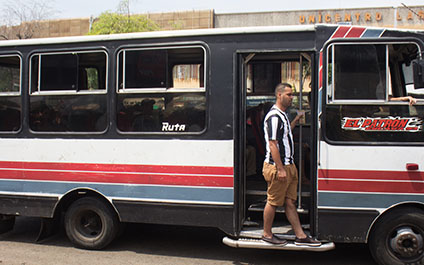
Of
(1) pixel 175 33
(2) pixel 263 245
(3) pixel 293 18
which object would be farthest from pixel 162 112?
(3) pixel 293 18

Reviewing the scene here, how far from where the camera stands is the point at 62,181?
531 cm

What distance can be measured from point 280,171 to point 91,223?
113 inches

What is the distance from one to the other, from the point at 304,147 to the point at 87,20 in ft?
57.1

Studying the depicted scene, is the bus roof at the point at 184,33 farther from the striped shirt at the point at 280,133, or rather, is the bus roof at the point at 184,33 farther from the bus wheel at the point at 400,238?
the bus wheel at the point at 400,238

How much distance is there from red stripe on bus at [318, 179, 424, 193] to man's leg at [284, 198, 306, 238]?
396 mm

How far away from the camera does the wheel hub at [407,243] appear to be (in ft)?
14.4

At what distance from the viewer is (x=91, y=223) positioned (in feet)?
18.0

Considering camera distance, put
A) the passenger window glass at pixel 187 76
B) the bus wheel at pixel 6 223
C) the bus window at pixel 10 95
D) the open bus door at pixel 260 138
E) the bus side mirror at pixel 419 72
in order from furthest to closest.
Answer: the bus wheel at pixel 6 223
the bus window at pixel 10 95
the passenger window glass at pixel 187 76
the open bus door at pixel 260 138
the bus side mirror at pixel 419 72

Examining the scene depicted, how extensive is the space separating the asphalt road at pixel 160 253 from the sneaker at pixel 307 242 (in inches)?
18.7

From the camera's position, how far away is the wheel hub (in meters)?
4.38

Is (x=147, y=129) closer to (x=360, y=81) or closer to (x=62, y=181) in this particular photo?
(x=62, y=181)

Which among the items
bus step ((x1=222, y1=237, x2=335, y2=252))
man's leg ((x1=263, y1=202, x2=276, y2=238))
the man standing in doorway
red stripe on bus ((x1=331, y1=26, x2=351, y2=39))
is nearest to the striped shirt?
the man standing in doorway

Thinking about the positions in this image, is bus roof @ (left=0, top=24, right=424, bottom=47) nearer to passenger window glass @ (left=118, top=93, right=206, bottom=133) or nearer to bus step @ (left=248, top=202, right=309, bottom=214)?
passenger window glass @ (left=118, top=93, right=206, bottom=133)

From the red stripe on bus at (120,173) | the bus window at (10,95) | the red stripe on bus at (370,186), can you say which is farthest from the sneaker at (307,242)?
the bus window at (10,95)
